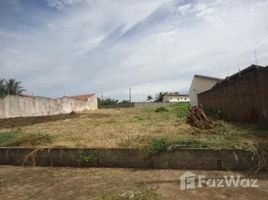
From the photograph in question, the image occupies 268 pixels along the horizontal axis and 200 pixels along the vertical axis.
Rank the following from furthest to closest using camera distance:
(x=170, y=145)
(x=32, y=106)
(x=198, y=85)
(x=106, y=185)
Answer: (x=198, y=85) → (x=32, y=106) → (x=170, y=145) → (x=106, y=185)

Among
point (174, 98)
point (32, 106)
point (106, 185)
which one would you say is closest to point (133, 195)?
point (106, 185)

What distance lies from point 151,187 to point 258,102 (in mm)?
5498

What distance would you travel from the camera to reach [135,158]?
6.80 m

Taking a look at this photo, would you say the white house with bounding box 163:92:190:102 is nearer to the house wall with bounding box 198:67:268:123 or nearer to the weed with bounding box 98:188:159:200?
the house wall with bounding box 198:67:268:123

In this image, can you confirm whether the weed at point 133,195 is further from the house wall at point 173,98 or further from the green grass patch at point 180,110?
the house wall at point 173,98

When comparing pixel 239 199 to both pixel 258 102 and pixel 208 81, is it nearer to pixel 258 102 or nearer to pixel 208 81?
pixel 258 102

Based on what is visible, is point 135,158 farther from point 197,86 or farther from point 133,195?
point 197,86

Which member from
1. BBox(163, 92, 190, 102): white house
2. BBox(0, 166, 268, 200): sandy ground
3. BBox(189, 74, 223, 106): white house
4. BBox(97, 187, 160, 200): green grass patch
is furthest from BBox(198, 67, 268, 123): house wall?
BBox(163, 92, 190, 102): white house

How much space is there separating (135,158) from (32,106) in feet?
76.4

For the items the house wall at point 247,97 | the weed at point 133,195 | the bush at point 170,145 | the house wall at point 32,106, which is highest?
the house wall at point 32,106

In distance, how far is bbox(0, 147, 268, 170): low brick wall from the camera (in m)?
6.10

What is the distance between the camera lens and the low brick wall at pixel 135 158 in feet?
20.0

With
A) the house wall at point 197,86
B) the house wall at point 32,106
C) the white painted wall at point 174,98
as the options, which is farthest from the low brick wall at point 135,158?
the white painted wall at point 174,98

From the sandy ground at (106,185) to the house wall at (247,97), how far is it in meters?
3.82
